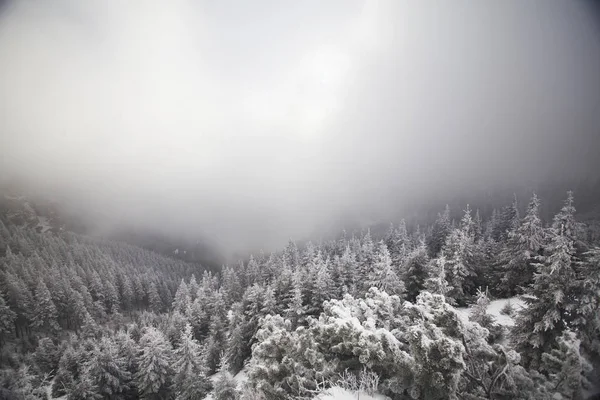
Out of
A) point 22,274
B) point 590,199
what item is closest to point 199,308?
point 22,274

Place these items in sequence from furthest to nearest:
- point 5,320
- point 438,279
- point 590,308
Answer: point 5,320
point 438,279
point 590,308

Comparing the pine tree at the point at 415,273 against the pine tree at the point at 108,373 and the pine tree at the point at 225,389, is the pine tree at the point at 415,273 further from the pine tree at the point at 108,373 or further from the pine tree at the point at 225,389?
the pine tree at the point at 108,373

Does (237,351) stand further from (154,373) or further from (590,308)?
(590,308)

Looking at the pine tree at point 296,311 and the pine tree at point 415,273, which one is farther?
the pine tree at point 415,273

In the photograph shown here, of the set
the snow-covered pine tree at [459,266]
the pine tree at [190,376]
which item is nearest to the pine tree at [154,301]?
the pine tree at [190,376]

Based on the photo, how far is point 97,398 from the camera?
27969mm

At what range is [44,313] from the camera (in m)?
68.0

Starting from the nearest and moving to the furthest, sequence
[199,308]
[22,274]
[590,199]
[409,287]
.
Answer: [409,287] < [199,308] < [22,274] < [590,199]

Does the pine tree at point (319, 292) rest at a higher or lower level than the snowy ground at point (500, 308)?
lower

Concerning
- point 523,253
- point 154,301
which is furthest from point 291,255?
point 154,301

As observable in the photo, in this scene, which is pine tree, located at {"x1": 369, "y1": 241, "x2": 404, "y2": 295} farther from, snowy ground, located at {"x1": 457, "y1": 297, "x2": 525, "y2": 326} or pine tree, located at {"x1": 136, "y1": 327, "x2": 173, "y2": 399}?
pine tree, located at {"x1": 136, "y1": 327, "x2": 173, "y2": 399}

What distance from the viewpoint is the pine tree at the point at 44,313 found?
221ft

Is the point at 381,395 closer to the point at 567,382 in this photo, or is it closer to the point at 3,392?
the point at 567,382

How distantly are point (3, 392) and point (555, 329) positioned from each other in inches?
1666
